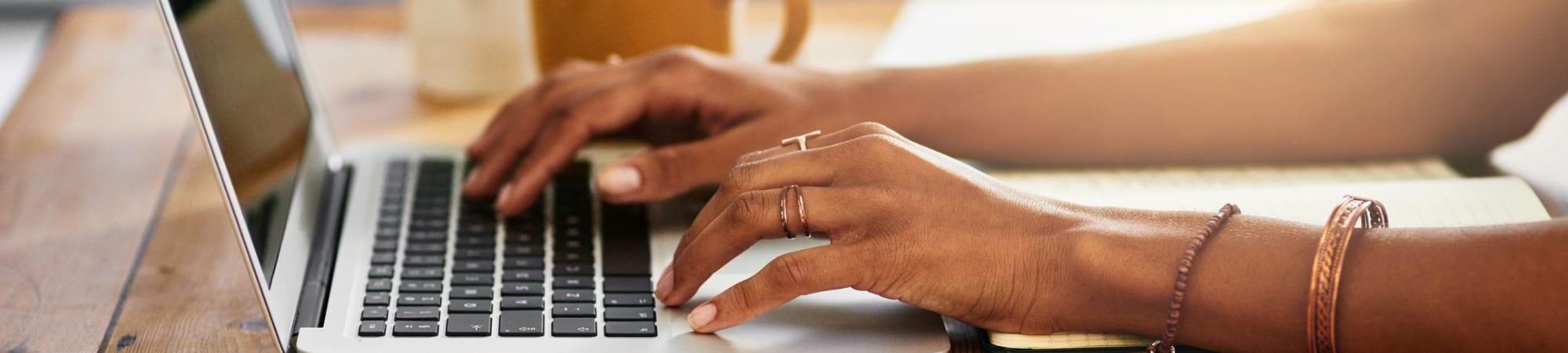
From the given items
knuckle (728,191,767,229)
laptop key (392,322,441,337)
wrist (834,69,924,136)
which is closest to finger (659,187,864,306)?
knuckle (728,191,767,229)

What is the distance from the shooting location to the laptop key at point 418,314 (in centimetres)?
60

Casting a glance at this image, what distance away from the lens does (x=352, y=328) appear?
59 centimetres

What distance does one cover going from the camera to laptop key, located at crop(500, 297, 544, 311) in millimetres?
614

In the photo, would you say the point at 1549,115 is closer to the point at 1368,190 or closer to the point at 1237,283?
the point at 1368,190

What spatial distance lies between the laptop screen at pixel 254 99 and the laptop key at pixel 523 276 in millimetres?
111

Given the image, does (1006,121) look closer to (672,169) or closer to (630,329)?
(672,169)

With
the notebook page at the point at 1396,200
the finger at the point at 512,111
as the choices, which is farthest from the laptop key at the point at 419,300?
the notebook page at the point at 1396,200

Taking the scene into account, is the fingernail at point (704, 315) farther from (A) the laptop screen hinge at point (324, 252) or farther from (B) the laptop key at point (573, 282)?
(A) the laptop screen hinge at point (324, 252)

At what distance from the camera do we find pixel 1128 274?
572 mm

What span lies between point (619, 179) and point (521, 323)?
0.16 meters

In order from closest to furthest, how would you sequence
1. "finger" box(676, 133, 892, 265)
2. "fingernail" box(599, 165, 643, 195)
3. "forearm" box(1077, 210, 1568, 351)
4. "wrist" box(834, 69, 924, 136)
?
"forearm" box(1077, 210, 1568, 351)
"finger" box(676, 133, 892, 265)
"fingernail" box(599, 165, 643, 195)
"wrist" box(834, 69, 924, 136)

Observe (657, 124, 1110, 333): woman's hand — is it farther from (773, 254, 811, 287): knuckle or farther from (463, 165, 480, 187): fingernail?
(463, 165, 480, 187): fingernail

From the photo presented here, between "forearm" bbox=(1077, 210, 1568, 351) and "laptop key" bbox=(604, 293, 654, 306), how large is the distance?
8.3 inches

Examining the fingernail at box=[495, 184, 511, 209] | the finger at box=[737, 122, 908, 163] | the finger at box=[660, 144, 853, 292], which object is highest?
the fingernail at box=[495, 184, 511, 209]
